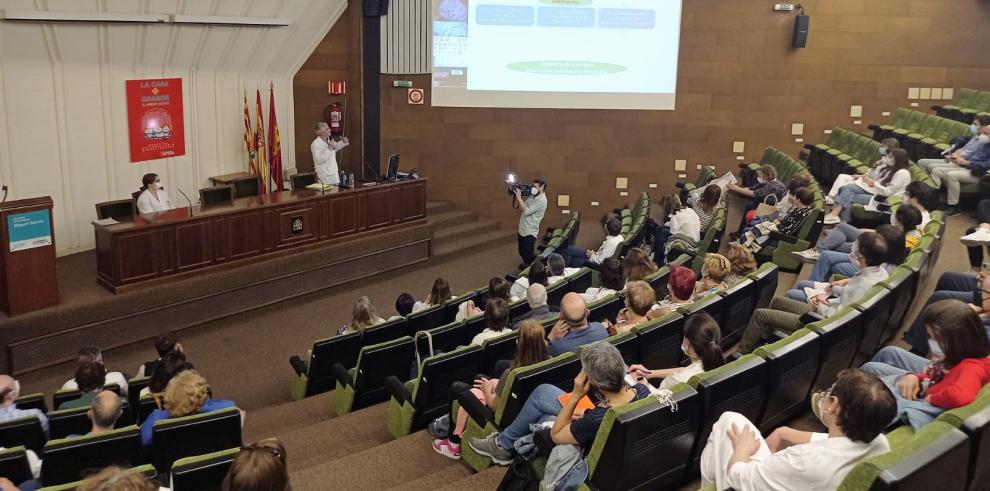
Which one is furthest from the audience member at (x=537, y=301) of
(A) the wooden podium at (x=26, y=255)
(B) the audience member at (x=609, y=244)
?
(A) the wooden podium at (x=26, y=255)

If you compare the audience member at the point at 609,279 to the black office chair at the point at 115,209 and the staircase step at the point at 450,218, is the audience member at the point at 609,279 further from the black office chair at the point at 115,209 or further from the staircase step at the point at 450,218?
the staircase step at the point at 450,218

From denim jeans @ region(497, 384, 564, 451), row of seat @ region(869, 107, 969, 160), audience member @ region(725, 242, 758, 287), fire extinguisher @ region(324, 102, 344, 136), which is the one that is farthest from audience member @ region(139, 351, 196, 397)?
row of seat @ region(869, 107, 969, 160)

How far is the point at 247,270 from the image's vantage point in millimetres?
7801

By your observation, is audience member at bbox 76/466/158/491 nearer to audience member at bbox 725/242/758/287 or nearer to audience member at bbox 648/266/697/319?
audience member at bbox 648/266/697/319

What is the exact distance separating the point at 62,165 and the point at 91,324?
2161mm

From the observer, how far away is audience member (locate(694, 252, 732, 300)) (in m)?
4.96

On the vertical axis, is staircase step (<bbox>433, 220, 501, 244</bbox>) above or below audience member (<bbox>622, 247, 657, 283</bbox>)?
below

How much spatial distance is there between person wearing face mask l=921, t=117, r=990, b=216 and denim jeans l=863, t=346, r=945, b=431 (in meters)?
4.75

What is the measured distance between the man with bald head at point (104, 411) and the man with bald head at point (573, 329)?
2.12m

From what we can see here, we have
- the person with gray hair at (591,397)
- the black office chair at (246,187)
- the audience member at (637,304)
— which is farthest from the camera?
the black office chair at (246,187)

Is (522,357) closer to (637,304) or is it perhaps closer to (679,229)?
(637,304)

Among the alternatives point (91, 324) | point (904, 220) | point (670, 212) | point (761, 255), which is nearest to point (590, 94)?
point (670, 212)

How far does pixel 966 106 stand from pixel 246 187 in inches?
350

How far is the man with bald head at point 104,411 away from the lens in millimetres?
3809
